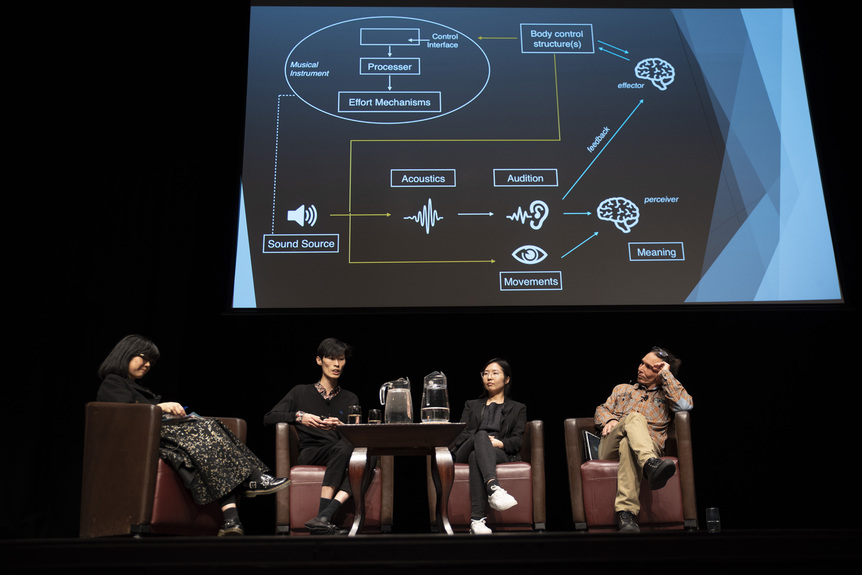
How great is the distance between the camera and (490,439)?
11.0ft

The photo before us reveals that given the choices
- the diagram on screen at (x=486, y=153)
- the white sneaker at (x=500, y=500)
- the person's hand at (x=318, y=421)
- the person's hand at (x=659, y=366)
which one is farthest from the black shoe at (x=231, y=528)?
the person's hand at (x=659, y=366)

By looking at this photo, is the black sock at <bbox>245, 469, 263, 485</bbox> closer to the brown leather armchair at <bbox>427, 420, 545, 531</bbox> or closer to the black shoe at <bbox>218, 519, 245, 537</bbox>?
the black shoe at <bbox>218, 519, 245, 537</bbox>

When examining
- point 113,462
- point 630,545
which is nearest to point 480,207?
point 113,462

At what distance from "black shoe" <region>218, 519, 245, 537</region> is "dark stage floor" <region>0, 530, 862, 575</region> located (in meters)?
1.06

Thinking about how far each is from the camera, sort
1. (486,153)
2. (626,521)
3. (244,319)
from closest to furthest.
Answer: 1. (626,521)
2. (486,153)
3. (244,319)

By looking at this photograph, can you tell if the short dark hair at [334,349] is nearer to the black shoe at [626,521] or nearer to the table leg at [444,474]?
the table leg at [444,474]

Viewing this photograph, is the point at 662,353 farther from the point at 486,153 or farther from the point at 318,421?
the point at 318,421

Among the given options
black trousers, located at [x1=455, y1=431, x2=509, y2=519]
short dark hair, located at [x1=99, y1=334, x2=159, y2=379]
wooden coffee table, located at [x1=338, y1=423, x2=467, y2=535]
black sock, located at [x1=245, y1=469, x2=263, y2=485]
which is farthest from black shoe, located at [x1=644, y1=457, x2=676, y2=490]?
short dark hair, located at [x1=99, y1=334, x2=159, y2=379]

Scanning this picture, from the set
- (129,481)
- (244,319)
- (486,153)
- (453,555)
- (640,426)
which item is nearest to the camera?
(453,555)

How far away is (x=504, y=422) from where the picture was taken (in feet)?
11.5

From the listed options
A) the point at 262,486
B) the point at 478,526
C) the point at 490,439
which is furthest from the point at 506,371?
the point at 262,486

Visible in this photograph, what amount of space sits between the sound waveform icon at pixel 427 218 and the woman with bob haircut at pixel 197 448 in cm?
136

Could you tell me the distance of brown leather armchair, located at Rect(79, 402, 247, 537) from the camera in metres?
2.84

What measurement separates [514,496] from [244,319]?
5.72 ft
